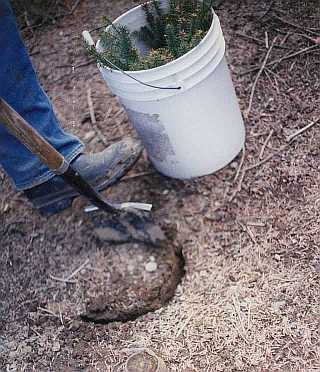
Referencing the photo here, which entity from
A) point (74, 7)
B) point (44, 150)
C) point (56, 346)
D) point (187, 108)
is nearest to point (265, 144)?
point (187, 108)

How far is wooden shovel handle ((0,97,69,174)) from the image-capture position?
5.20 feet

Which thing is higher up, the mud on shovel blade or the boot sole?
the mud on shovel blade

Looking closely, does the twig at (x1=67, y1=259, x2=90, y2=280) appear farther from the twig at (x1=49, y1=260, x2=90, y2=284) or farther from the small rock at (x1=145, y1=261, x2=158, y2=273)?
the small rock at (x1=145, y1=261, x2=158, y2=273)

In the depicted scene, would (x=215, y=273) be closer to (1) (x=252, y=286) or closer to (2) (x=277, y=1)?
(1) (x=252, y=286)

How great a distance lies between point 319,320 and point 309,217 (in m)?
0.36

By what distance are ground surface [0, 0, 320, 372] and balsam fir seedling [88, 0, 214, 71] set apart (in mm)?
486

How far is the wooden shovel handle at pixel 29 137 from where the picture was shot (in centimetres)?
158

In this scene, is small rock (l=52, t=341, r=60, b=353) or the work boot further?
the work boot

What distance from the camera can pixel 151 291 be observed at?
1884 millimetres

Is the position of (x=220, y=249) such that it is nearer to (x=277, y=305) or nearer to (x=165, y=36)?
(x=277, y=305)

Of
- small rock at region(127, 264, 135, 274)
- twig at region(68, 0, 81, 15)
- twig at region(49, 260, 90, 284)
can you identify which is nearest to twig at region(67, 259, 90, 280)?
twig at region(49, 260, 90, 284)

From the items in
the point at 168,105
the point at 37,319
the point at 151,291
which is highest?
the point at 168,105

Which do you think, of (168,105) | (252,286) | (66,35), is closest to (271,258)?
(252,286)

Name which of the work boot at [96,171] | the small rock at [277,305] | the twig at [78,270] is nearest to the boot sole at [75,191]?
the work boot at [96,171]
